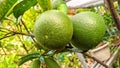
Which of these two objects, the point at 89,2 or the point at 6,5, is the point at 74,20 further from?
the point at 89,2

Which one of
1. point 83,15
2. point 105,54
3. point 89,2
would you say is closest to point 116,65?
point 105,54

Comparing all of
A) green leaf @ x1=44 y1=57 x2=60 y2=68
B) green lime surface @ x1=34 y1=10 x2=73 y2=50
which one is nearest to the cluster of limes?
green lime surface @ x1=34 y1=10 x2=73 y2=50

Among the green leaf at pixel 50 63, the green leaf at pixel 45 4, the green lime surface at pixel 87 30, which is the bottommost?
the green leaf at pixel 50 63

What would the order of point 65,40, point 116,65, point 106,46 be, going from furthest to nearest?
point 116,65, point 106,46, point 65,40

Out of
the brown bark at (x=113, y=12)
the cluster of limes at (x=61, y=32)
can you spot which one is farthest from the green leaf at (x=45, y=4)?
the brown bark at (x=113, y=12)

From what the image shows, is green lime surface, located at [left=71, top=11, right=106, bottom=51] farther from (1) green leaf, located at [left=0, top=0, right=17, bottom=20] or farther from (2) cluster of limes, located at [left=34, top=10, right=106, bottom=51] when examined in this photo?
(1) green leaf, located at [left=0, top=0, right=17, bottom=20]

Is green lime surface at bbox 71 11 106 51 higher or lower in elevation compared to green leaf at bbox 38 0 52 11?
lower

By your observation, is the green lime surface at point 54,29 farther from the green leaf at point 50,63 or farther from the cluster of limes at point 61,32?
the green leaf at point 50,63

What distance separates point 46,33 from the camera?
2.33 ft

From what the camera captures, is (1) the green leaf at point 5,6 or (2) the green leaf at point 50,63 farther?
(2) the green leaf at point 50,63

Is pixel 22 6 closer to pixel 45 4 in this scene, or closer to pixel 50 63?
pixel 45 4

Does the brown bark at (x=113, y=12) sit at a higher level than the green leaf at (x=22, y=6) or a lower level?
lower

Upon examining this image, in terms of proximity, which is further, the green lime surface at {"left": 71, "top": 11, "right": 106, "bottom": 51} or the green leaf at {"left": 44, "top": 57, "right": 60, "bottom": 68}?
the green leaf at {"left": 44, "top": 57, "right": 60, "bottom": 68}

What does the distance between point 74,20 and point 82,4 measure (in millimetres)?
2492
